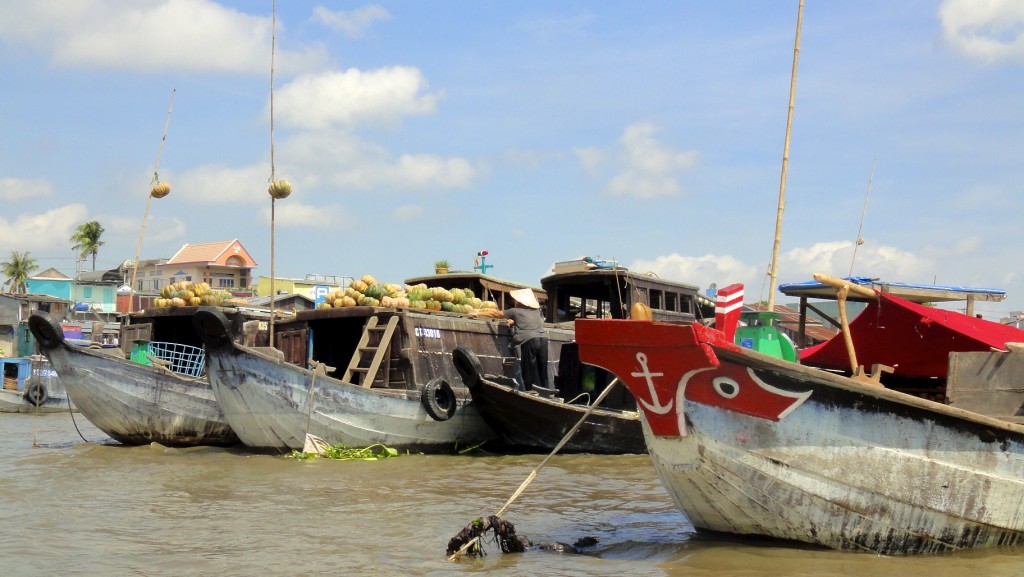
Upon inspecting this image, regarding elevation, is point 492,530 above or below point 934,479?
below

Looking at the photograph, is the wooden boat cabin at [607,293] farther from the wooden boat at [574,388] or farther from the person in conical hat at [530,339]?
the person in conical hat at [530,339]

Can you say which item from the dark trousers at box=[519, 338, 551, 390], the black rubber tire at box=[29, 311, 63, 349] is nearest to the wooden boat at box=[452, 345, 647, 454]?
the dark trousers at box=[519, 338, 551, 390]

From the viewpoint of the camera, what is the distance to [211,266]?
48.1 metres

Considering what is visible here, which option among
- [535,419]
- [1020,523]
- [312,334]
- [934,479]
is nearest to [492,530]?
[934,479]

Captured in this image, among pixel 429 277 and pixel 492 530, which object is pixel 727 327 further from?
pixel 429 277

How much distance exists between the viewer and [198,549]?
599 cm

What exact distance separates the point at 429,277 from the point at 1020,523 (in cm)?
1139

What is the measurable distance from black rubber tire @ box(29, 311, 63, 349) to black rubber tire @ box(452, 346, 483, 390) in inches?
200

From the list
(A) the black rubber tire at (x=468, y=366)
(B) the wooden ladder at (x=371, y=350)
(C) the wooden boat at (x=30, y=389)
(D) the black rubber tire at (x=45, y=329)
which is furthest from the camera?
(C) the wooden boat at (x=30, y=389)

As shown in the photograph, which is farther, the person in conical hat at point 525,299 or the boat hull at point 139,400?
the boat hull at point 139,400

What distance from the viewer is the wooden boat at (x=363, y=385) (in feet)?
34.7

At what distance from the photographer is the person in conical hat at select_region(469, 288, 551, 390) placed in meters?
12.0

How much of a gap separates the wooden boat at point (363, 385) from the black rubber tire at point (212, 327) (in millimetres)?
11

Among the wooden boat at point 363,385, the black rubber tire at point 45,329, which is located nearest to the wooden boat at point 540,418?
the wooden boat at point 363,385
